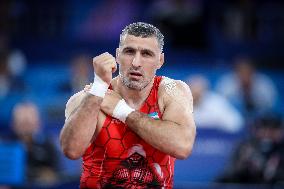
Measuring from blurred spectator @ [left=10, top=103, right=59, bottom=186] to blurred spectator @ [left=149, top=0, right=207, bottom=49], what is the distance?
3687 millimetres

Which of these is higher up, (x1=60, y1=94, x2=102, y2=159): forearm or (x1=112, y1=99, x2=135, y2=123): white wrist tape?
(x1=112, y1=99, x2=135, y2=123): white wrist tape

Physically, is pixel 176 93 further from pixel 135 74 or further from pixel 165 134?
pixel 165 134

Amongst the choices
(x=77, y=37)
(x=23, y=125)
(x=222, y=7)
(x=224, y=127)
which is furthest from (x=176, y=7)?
(x=23, y=125)

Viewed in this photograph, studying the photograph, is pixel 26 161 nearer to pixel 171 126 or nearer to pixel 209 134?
pixel 209 134

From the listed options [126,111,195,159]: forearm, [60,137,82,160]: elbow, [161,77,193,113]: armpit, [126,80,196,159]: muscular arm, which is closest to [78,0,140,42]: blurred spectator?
[161,77,193,113]: armpit

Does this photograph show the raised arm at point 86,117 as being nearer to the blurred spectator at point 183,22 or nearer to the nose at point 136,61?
the nose at point 136,61

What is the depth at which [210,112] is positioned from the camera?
10023 millimetres

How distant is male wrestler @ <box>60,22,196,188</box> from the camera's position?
16.3ft

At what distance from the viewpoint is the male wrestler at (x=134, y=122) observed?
4.98m

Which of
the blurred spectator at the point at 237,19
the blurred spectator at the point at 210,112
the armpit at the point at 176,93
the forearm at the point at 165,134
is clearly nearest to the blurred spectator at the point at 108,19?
the blurred spectator at the point at 237,19

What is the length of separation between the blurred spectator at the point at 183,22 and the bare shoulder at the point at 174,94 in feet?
20.9

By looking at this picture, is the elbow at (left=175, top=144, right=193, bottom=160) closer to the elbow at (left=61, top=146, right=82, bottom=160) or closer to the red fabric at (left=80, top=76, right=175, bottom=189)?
the red fabric at (left=80, top=76, right=175, bottom=189)

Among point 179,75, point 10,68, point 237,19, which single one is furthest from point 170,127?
point 237,19

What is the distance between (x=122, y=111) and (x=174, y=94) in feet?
1.42
